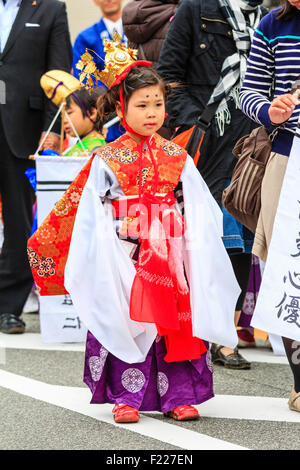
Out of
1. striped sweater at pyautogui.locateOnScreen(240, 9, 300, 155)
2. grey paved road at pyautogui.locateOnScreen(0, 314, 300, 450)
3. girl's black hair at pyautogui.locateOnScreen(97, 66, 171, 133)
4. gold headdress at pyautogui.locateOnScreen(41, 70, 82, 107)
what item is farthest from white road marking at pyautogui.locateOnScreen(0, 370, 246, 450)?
gold headdress at pyautogui.locateOnScreen(41, 70, 82, 107)

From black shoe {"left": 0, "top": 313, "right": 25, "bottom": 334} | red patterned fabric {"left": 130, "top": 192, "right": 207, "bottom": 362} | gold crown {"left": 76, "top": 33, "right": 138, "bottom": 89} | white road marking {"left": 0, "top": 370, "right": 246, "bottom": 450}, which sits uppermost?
gold crown {"left": 76, "top": 33, "right": 138, "bottom": 89}

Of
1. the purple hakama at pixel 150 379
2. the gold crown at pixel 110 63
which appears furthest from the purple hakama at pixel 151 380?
the gold crown at pixel 110 63

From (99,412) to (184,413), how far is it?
407mm

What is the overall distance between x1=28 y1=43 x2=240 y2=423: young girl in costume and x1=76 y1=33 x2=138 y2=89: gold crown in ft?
0.17

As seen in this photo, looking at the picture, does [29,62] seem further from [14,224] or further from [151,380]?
[151,380]

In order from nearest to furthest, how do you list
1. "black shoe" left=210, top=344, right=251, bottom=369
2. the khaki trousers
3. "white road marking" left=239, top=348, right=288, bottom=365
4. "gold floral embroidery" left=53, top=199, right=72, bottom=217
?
1. the khaki trousers
2. "gold floral embroidery" left=53, top=199, right=72, bottom=217
3. "black shoe" left=210, top=344, right=251, bottom=369
4. "white road marking" left=239, top=348, right=288, bottom=365

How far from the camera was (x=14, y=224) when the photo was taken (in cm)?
643

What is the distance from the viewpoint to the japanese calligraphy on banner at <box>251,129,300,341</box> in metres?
3.87

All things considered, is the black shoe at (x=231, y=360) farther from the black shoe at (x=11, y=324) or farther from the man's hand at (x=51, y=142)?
the man's hand at (x=51, y=142)

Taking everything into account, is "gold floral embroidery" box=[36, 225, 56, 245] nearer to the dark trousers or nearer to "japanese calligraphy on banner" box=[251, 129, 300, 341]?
"japanese calligraphy on banner" box=[251, 129, 300, 341]

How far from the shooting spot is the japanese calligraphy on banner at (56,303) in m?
5.78
